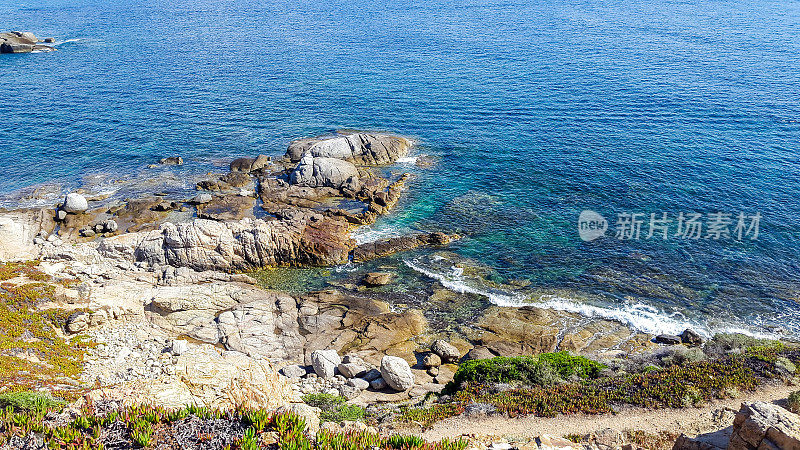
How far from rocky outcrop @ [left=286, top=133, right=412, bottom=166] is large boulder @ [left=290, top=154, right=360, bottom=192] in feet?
11.8

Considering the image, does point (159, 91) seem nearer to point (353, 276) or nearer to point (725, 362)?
point (353, 276)

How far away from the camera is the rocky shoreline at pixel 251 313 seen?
96.0 feet

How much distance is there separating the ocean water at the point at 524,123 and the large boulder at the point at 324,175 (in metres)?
7.70

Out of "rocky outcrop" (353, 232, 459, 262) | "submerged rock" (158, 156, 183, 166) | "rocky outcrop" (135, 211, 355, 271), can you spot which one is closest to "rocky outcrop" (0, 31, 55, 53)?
"submerged rock" (158, 156, 183, 166)

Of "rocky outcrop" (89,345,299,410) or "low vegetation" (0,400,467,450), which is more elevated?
"low vegetation" (0,400,467,450)

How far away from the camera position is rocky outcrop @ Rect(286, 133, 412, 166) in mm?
65875

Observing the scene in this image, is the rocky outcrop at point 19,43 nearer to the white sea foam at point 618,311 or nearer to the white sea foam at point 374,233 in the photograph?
the white sea foam at point 374,233

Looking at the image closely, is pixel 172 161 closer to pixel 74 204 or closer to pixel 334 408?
pixel 74 204

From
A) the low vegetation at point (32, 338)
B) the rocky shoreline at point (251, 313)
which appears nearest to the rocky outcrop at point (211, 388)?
the rocky shoreline at point (251, 313)

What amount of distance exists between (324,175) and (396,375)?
3365cm

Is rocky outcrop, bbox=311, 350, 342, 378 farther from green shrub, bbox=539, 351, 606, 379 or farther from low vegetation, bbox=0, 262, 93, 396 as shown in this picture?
low vegetation, bbox=0, 262, 93, 396

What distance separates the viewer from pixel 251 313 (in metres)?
39.8

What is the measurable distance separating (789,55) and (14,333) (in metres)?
116

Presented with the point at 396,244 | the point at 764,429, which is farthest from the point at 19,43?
the point at 764,429
